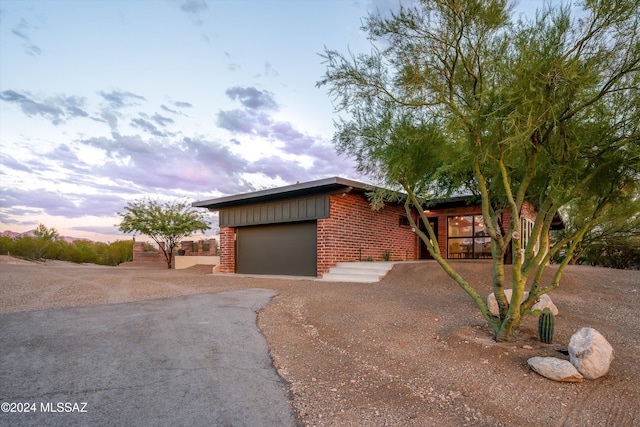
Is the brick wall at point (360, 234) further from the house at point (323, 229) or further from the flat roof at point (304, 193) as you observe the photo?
the flat roof at point (304, 193)

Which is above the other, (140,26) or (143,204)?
(140,26)

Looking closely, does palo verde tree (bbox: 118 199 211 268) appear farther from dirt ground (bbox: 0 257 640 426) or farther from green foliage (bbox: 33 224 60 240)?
dirt ground (bbox: 0 257 640 426)

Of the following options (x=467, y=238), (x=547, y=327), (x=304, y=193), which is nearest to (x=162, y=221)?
(x=304, y=193)

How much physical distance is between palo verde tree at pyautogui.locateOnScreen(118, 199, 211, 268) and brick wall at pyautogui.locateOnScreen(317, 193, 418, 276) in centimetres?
995

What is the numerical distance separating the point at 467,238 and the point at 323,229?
23.4 ft

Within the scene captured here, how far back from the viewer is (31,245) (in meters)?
19.0

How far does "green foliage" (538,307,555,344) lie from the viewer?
4207 millimetres

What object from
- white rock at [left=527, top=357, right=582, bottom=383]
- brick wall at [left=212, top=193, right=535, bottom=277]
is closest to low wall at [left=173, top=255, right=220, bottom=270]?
brick wall at [left=212, top=193, right=535, bottom=277]

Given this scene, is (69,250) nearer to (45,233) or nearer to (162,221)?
(45,233)

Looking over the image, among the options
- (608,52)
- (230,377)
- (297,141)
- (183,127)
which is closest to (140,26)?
(183,127)

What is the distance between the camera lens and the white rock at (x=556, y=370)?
321cm

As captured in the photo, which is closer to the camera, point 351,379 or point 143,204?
point 351,379

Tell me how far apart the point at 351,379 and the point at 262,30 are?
29.1ft

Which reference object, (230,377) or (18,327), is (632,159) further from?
(18,327)
